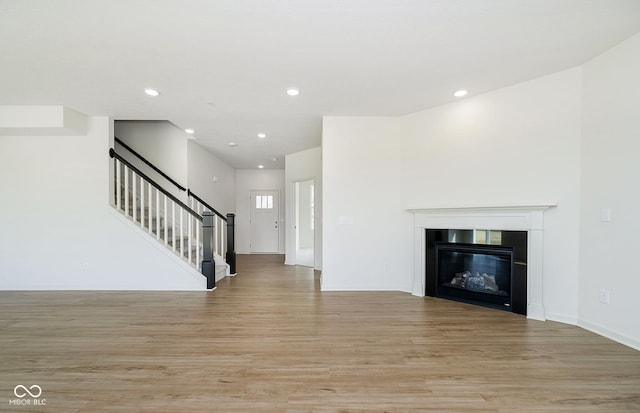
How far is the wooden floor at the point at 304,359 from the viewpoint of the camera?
5.75 ft

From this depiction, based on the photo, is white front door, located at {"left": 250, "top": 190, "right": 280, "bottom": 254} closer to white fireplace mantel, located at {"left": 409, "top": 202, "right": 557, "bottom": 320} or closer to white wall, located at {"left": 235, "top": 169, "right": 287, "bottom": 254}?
white wall, located at {"left": 235, "top": 169, "right": 287, "bottom": 254}

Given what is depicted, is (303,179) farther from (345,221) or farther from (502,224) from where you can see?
(502,224)

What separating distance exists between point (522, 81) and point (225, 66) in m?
3.31

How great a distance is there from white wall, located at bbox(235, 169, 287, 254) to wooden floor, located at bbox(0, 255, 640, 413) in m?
4.90

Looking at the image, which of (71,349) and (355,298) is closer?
(71,349)

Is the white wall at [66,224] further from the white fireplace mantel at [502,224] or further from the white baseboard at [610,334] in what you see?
the white baseboard at [610,334]

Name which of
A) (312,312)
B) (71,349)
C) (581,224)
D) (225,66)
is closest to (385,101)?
(225,66)

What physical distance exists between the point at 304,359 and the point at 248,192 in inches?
271

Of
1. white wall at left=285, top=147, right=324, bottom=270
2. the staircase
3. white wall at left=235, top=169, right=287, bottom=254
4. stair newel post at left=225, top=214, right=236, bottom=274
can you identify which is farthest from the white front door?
stair newel post at left=225, top=214, right=236, bottom=274

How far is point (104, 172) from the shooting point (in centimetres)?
424

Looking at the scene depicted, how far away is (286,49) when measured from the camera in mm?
2475

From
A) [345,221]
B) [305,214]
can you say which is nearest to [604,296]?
[345,221]

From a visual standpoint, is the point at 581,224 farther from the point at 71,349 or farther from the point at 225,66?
Answer: the point at 71,349

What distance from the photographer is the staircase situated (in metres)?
4.36
